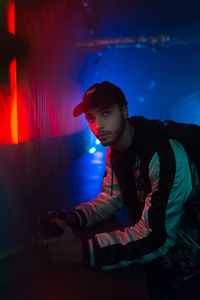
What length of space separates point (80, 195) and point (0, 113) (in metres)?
0.92

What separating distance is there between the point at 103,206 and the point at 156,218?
389mm

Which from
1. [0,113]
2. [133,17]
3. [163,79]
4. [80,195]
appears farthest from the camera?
[163,79]

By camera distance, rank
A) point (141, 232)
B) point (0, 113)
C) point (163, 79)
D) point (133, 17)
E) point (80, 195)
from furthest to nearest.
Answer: point (163, 79) → point (133, 17) → point (80, 195) → point (0, 113) → point (141, 232)

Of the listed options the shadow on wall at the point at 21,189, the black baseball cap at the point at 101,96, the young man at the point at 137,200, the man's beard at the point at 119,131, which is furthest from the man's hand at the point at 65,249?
the black baseball cap at the point at 101,96

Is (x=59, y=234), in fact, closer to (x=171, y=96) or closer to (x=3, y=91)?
(x=3, y=91)

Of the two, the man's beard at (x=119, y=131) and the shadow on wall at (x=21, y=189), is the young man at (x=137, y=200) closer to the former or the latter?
the man's beard at (x=119, y=131)

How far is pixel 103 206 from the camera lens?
1.07 m

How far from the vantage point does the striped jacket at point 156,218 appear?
72cm

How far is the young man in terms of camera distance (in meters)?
0.73

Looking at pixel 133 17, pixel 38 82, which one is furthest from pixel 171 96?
pixel 38 82

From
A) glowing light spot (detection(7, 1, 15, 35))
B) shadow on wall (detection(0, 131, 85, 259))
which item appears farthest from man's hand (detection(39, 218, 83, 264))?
glowing light spot (detection(7, 1, 15, 35))

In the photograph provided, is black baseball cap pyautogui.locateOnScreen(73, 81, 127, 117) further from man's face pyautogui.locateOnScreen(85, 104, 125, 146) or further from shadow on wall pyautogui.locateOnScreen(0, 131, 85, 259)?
shadow on wall pyautogui.locateOnScreen(0, 131, 85, 259)

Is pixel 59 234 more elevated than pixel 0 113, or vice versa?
pixel 0 113

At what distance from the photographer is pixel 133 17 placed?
17.0 ft
